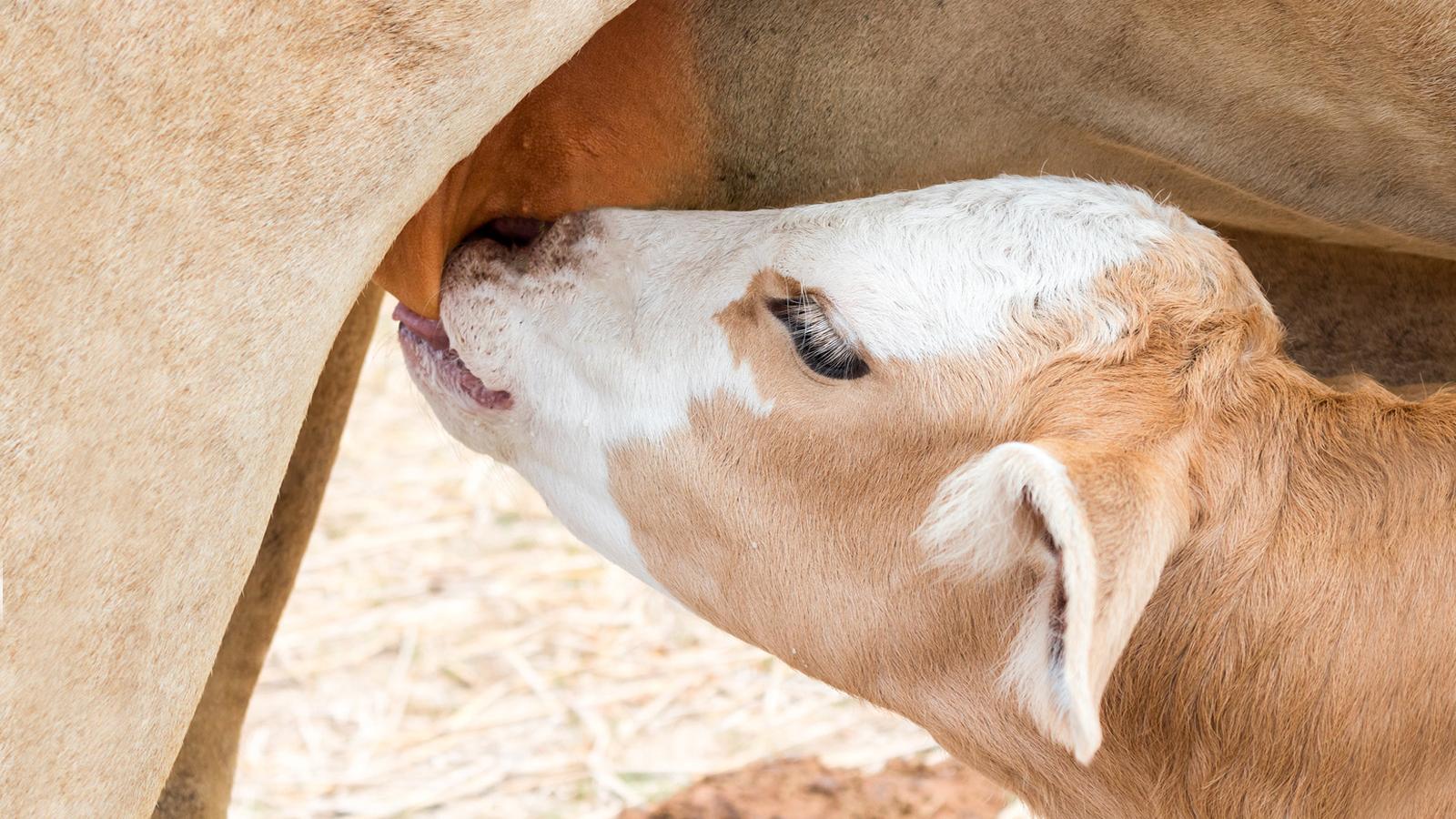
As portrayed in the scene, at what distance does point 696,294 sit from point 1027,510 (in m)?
0.65

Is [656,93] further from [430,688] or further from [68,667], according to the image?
[430,688]

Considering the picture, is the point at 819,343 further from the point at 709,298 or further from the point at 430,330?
the point at 430,330

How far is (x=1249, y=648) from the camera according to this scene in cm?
184

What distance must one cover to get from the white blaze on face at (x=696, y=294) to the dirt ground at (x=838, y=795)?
1.26m

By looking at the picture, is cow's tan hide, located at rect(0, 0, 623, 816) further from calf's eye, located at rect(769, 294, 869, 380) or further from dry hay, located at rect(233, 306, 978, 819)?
dry hay, located at rect(233, 306, 978, 819)

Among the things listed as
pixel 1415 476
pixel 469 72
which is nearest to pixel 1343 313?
pixel 1415 476

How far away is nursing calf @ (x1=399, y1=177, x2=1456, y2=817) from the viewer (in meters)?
1.82

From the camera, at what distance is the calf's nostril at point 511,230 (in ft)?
7.32

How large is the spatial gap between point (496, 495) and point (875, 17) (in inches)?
121

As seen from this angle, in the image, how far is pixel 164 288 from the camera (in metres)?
1.40

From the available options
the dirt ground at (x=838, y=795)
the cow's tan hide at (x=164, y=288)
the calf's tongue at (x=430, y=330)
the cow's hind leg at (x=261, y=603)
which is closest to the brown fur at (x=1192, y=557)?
the calf's tongue at (x=430, y=330)

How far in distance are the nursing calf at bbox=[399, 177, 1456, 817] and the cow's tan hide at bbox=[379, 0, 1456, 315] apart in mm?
187

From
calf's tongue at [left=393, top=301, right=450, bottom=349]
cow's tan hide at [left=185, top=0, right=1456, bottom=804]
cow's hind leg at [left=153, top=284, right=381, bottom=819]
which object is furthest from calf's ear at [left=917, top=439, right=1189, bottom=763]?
cow's hind leg at [left=153, top=284, right=381, bottom=819]

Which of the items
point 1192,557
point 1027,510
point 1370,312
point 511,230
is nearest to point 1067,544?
point 1027,510
